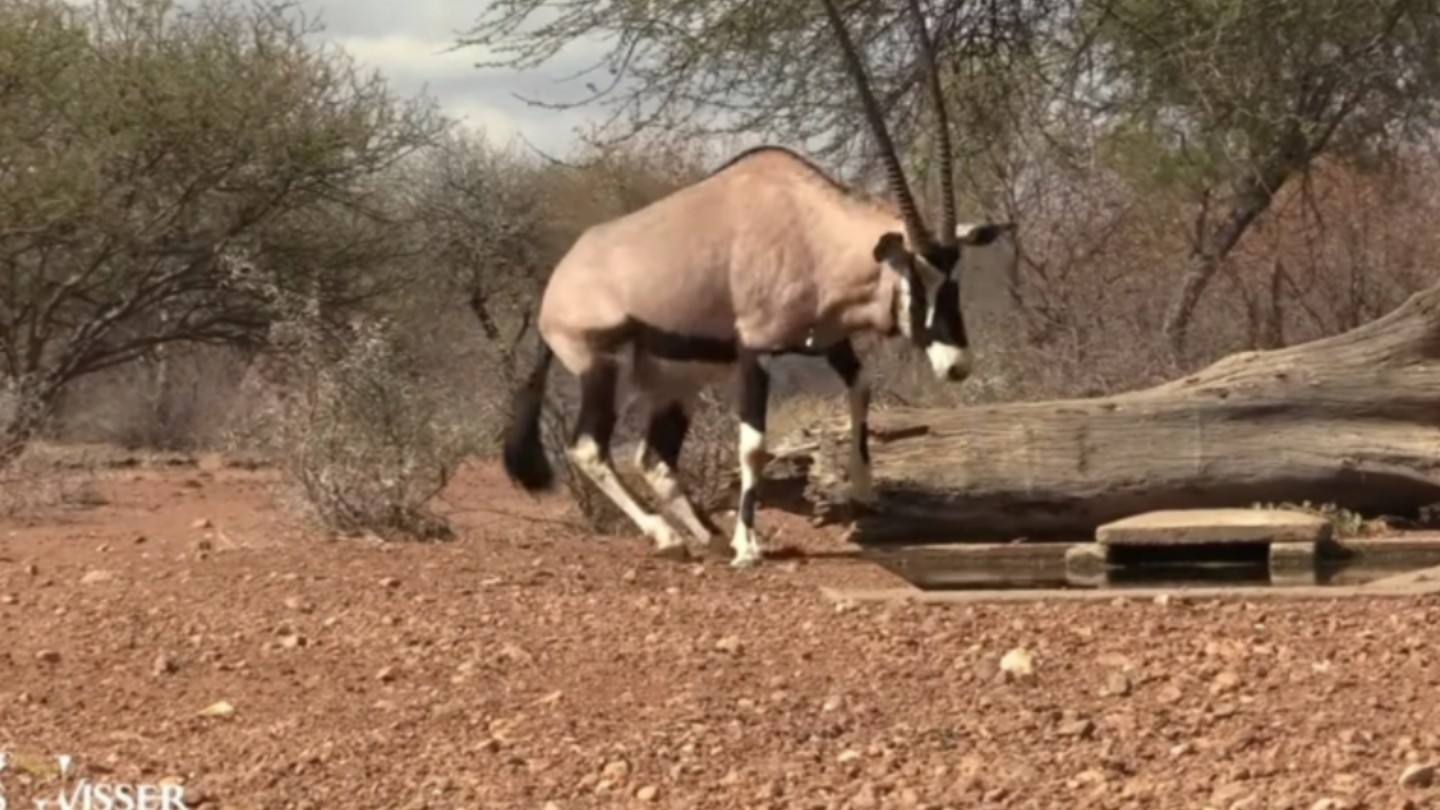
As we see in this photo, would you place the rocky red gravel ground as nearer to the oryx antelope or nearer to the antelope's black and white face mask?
the antelope's black and white face mask

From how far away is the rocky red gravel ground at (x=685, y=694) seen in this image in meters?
5.67

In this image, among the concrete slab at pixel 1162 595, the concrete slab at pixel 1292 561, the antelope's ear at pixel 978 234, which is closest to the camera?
the concrete slab at pixel 1162 595

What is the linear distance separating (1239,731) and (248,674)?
308cm

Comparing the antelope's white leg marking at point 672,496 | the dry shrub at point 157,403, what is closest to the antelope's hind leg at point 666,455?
the antelope's white leg marking at point 672,496

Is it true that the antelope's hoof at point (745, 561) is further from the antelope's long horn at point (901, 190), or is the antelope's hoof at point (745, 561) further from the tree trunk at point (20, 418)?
the tree trunk at point (20, 418)

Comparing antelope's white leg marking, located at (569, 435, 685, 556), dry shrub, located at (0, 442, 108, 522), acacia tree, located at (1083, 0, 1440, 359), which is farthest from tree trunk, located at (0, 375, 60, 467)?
acacia tree, located at (1083, 0, 1440, 359)

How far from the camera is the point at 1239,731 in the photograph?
5914mm

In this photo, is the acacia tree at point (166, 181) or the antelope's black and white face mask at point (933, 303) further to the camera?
the acacia tree at point (166, 181)

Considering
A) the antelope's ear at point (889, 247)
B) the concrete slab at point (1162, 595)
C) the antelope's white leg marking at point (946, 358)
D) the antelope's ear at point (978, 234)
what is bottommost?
the concrete slab at point (1162, 595)

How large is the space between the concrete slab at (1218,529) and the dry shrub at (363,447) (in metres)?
3.57

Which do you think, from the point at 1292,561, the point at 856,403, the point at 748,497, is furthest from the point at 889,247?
the point at 1292,561

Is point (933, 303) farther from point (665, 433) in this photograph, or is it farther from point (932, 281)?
point (665, 433)

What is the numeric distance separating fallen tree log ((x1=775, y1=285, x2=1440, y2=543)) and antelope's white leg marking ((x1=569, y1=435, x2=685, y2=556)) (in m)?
1.18

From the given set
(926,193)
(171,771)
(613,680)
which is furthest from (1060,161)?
(171,771)
